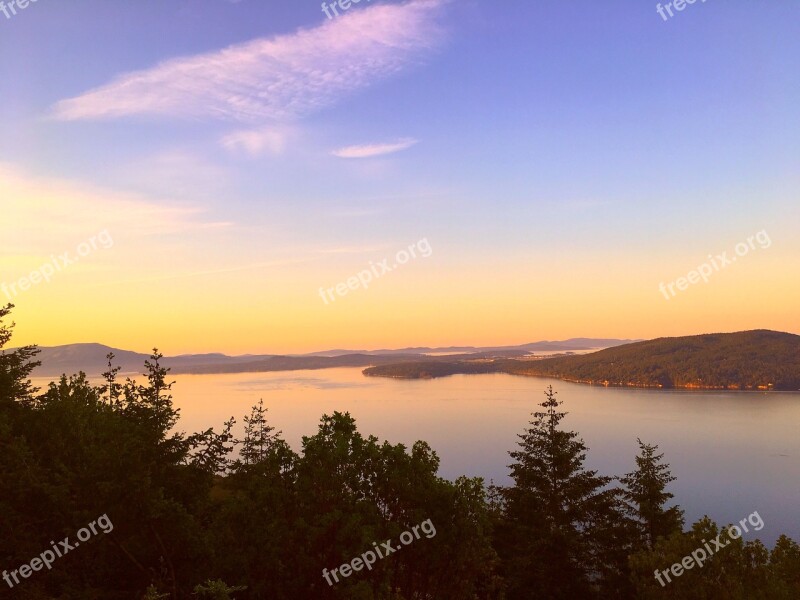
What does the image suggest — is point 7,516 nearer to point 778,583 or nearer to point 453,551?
point 453,551

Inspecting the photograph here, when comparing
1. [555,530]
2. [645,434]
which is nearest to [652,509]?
[555,530]

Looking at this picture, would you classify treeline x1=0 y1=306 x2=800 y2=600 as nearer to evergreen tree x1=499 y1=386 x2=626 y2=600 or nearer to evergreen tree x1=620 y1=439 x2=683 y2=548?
evergreen tree x1=499 y1=386 x2=626 y2=600

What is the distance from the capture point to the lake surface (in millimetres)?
78375

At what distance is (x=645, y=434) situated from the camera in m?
127

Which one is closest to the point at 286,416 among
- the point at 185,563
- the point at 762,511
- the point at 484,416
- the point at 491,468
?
the point at 484,416

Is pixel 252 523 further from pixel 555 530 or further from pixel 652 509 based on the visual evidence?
pixel 652 509

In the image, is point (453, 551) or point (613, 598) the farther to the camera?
point (613, 598)

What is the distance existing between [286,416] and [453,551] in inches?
5863

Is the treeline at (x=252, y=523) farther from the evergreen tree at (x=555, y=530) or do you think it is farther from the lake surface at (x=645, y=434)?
the lake surface at (x=645, y=434)

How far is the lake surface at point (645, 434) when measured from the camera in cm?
7838

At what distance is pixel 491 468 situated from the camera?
93.6m

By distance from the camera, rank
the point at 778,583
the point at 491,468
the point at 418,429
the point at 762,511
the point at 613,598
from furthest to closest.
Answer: the point at 418,429
the point at 491,468
the point at 762,511
the point at 613,598
the point at 778,583

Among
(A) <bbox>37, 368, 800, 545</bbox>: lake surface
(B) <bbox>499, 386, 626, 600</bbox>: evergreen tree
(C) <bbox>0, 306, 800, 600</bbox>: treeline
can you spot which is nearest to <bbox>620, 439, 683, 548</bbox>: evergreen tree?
(B) <bbox>499, 386, 626, 600</bbox>: evergreen tree

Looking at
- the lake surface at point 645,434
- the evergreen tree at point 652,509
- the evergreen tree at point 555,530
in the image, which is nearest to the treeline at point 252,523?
the evergreen tree at point 555,530
